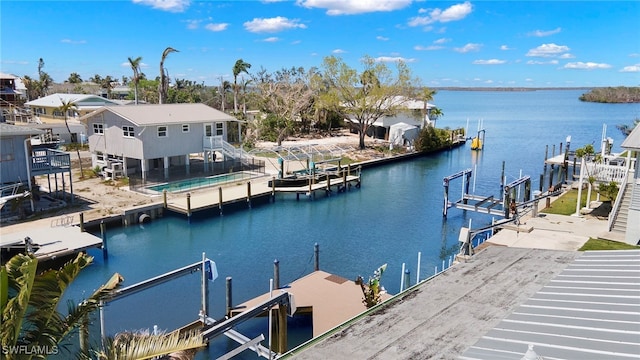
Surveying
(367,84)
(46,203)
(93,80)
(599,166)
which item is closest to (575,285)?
(599,166)

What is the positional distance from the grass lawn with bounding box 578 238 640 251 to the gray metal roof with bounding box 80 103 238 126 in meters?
28.4

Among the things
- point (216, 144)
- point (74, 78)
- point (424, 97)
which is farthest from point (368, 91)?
point (74, 78)

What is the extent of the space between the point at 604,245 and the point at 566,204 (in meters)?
10.6

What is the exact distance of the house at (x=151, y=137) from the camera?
3531 cm

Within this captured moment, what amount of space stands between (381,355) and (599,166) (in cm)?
2388

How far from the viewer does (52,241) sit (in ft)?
73.2

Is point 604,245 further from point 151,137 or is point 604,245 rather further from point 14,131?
point 14,131

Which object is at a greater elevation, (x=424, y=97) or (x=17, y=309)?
(x=424, y=97)

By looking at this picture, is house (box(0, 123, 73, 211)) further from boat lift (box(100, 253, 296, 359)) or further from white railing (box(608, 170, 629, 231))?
white railing (box(608, 170, 629, 231))

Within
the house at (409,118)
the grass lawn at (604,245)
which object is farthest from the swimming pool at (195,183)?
the house at (409,118)

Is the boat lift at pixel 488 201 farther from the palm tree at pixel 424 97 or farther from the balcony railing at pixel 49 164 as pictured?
the palm tree at pixel 424 97

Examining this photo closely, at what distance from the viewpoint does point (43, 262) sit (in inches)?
A: 819

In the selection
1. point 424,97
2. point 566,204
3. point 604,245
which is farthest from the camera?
point 424,97

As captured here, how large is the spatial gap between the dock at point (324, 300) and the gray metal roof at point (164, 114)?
21332 millimetres
